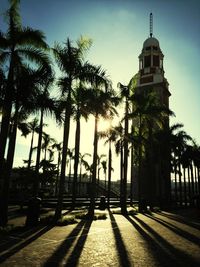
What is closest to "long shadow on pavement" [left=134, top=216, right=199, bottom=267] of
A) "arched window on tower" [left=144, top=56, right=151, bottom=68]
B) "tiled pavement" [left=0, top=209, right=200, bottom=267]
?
"tiled pavement" [left=0, top=209, right=200, bottom=267]

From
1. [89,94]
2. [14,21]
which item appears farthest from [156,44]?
[14,21]

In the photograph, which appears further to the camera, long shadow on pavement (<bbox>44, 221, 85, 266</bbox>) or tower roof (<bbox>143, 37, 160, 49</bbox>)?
tower roof (<bbox>143, 37, 160, 49</bbox>)

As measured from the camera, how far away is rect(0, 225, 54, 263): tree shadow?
829cm

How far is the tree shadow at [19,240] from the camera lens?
8289 mm

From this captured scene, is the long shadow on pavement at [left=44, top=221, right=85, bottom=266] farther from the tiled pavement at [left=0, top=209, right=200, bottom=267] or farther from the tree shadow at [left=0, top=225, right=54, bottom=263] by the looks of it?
the tree shadow at [left=0, top=225, right=54, bottom=263]

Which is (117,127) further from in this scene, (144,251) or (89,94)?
(144,251)

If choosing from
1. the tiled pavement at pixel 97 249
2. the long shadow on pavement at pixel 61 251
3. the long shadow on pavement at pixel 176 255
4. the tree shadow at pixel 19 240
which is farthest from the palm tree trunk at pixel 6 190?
the long shadow on pavement at pixel 176 255

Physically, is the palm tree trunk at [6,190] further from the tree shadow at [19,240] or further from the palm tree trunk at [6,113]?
the tree shadow at [19,240]

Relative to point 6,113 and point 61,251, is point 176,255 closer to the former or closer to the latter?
point 61,251

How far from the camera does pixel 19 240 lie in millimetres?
10102

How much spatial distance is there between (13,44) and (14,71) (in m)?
1.37

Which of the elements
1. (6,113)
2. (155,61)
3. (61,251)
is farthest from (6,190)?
(155,61)

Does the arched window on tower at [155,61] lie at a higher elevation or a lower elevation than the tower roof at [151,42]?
lower

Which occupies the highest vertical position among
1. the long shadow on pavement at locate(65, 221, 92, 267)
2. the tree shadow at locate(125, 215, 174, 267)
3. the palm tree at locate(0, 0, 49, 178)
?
the palm tree at locate(0, 0, 49, 178)
